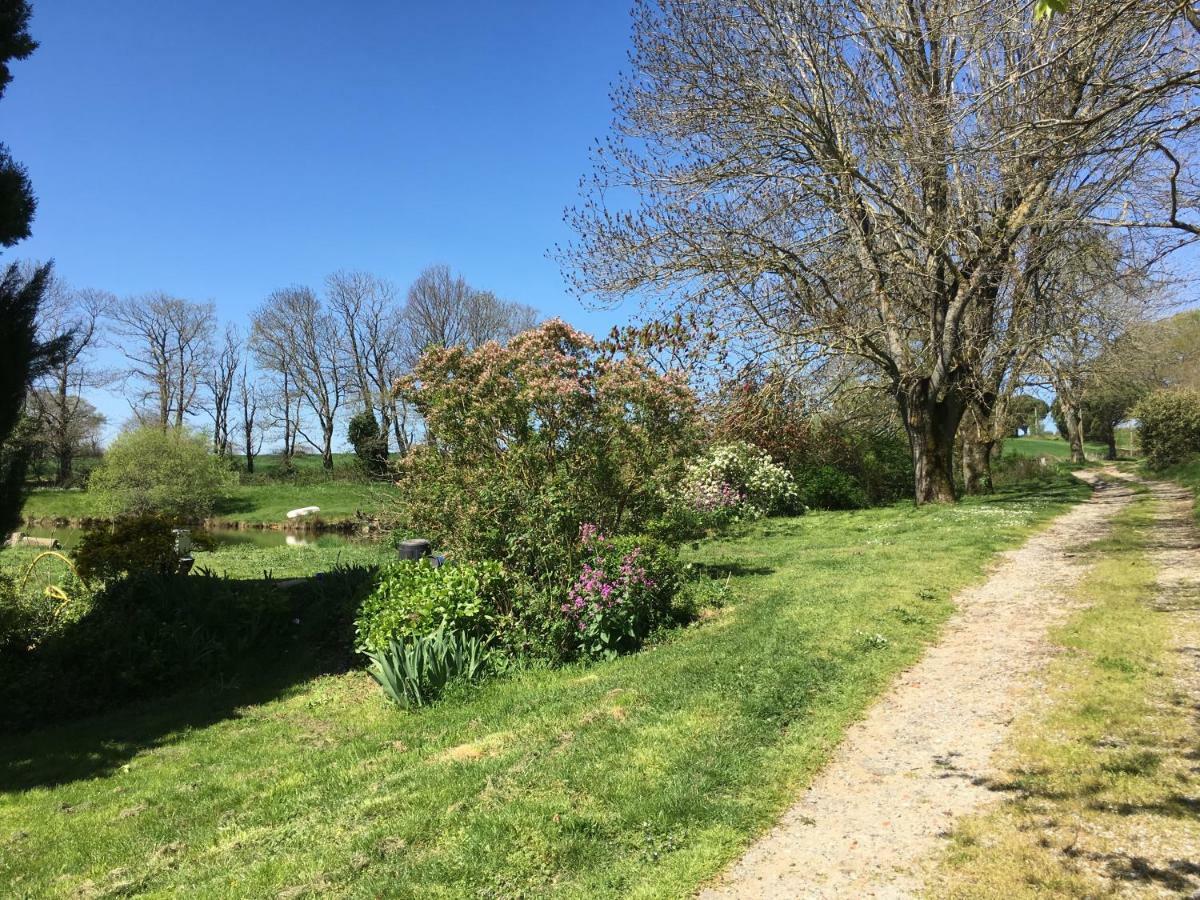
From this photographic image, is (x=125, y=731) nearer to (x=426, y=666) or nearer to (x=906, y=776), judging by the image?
(x=426, y=666)

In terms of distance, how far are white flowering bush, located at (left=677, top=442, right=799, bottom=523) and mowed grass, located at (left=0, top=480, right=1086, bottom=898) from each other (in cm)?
827

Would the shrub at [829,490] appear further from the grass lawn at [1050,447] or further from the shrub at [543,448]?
the grass lawn at [1050,447]

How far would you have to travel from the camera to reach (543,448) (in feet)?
25.4

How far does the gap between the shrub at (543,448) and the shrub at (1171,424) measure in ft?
81.6

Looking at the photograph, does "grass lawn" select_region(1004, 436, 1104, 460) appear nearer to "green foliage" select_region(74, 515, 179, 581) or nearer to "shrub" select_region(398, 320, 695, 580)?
"shrub" select_region(398, 320, 695, 580)

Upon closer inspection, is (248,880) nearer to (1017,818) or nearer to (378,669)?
(378,669)

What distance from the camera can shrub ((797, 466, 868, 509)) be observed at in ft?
61.6

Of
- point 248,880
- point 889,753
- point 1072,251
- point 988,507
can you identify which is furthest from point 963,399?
point 248,880

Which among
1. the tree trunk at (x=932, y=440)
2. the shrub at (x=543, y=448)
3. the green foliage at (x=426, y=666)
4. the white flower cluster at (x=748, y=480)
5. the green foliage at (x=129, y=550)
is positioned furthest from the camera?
the white flower cluster at (x=748, y=480)

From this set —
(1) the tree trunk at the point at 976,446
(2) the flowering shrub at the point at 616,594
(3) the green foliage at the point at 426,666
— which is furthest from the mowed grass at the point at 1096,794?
(1) the tree trunk at the point at 976,446

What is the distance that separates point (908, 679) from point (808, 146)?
40.0 feet

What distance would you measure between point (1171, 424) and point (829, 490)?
15.5 metres

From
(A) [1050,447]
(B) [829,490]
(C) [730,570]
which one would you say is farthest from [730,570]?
(A) [1050,447]

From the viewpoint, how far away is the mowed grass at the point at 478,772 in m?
3.15
